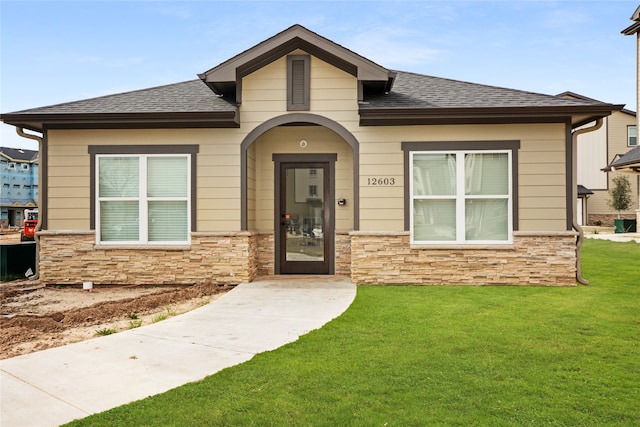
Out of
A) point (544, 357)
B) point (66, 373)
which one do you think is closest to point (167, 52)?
point (66, 373)

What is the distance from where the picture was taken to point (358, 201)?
867 cm

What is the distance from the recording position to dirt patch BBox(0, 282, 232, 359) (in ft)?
17.4

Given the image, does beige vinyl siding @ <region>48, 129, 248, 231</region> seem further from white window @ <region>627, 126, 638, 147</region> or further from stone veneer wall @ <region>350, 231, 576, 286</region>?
white window @ <region>627, 126, 638, 147</region>

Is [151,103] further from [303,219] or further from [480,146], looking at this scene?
[480,146]

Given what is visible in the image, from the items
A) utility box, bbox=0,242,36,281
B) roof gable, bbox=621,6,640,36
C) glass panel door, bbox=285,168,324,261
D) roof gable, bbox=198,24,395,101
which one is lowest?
utility box, bbox=0,242,36,281

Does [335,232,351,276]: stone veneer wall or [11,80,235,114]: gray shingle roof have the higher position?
[11,80,235,114]: gray shingle roof

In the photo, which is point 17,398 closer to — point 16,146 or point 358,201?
point 358,201

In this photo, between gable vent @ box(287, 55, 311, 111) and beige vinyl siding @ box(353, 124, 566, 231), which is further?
gable vent @ box(287, 55, 311, 111)

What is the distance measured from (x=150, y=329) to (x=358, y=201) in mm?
4437

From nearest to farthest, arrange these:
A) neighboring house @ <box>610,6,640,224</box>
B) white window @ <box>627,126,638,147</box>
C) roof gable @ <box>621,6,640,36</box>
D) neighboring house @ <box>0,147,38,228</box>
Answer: neighboring house @ <box>610,6,640,224</box> < roof gable @ <box>621,6,640,36</box> < white window @ <box>627,126,638,147</box> < neighboring house @ <box>0,147,38,228</box>

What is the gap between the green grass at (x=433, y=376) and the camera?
3.05 metres

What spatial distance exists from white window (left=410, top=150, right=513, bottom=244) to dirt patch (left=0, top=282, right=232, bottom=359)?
12.9 feet

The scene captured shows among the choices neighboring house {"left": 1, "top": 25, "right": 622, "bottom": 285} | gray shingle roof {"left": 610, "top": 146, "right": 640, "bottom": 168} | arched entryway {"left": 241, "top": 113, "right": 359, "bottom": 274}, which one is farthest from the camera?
gray shingle roof {"left": 610, "top": 146, "right": 640, "bottom": 168}

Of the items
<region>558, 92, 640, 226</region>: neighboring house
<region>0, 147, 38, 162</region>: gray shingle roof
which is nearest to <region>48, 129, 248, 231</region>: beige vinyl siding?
<region>558, 92, 640, 226</region>: neighboring house
